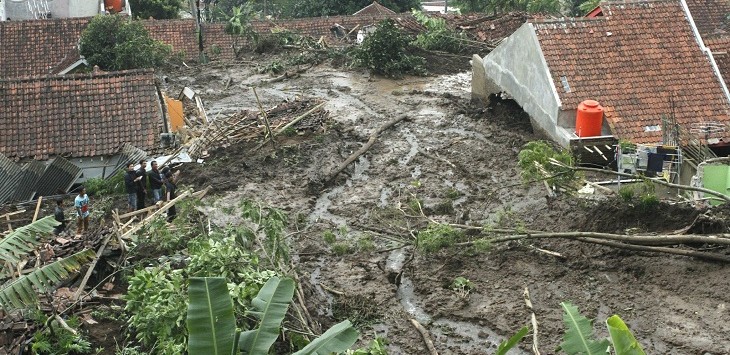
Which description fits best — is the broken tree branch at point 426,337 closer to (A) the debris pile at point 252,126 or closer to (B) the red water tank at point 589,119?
(B) the red water tank at point 589,119

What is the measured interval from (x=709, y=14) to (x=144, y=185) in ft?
79.5

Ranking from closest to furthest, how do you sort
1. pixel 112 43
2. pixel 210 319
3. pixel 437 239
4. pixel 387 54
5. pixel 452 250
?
1. pixel 210 319
2. pixel 437 239
3. pixel 452 250
4. pixel 387 54
5. pixel 112 43

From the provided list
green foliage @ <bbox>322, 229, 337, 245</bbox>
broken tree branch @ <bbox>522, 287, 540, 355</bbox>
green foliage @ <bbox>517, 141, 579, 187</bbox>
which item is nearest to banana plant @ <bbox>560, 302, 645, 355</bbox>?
broken tree branch @ <bbox>522, 287, 540, 355</bbox>

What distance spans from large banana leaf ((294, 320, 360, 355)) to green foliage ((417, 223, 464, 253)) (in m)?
5.47

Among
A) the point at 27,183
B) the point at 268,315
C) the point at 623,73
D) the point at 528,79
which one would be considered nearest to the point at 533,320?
the point at 268,315

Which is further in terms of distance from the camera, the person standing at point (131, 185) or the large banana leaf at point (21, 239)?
the person standing at point (131, 185)

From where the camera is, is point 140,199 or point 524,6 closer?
point 140,199

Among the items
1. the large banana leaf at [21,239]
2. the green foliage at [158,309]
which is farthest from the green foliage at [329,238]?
the large banana leaf at [21,239]

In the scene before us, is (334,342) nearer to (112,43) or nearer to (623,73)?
(623,73)

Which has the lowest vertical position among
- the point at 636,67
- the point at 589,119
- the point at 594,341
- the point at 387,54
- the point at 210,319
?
the point at 594,341

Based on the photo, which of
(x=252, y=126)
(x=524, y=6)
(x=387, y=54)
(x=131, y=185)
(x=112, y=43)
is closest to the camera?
(x=131, y=185)

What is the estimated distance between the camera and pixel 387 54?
2528cm

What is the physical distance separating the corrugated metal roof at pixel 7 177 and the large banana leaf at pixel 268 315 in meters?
10.2

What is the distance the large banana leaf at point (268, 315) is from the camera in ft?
25.3
